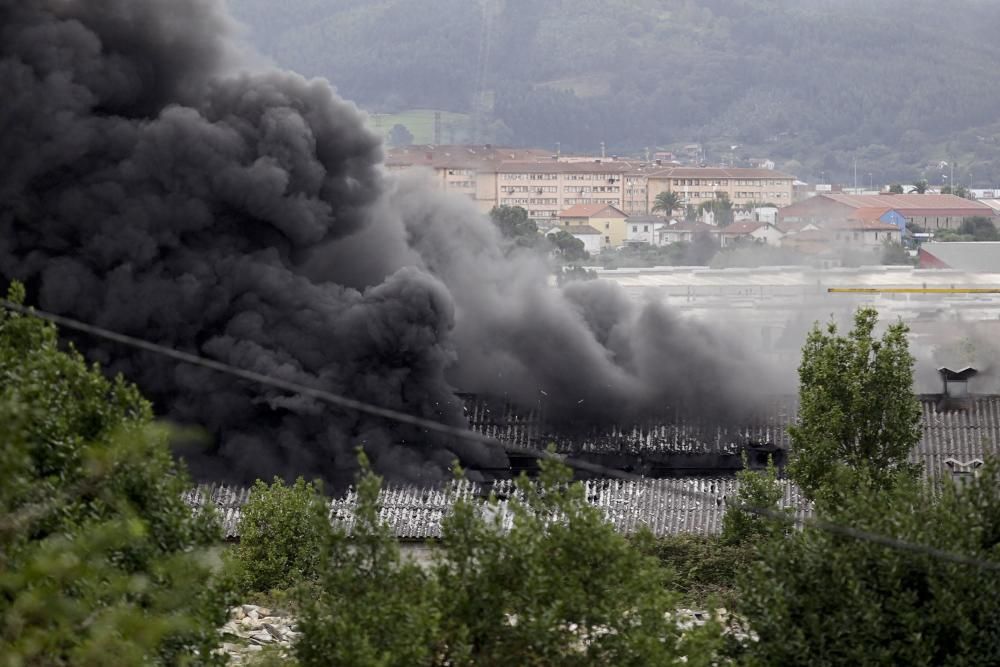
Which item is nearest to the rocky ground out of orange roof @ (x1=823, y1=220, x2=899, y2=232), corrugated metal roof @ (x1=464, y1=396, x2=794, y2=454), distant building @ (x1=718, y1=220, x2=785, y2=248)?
corrugated metal roof @ (x1=464, y1=396, x2=794, y2=454)

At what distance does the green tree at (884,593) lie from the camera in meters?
11.1

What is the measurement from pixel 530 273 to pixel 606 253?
2969 cm

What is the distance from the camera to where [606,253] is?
64125 millimetres

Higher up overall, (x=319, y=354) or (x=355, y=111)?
(x=355, y=111)

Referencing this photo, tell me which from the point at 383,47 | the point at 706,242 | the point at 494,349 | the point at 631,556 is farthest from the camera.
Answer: the point at 383,47

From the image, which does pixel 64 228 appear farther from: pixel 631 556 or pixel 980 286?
pixel 980 286

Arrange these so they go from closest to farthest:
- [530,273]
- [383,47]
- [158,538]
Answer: [158,538]
[530,273]
[383,47]

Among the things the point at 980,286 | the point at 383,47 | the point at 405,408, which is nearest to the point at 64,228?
the point at 405,408

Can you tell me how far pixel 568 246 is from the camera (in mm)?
59281

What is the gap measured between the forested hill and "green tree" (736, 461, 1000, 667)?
260 ft

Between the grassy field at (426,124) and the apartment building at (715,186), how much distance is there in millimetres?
15276

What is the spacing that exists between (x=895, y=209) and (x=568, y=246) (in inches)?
693

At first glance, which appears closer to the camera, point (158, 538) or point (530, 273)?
point (158, 538)

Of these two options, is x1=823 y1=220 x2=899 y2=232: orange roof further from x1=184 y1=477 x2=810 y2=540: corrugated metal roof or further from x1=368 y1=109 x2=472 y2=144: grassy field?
x1=184 y1=477 x2=810 y2=540: corrugated metal roof
